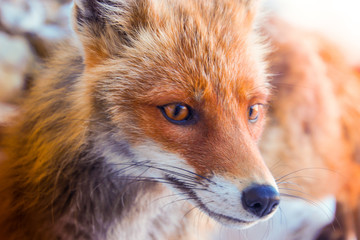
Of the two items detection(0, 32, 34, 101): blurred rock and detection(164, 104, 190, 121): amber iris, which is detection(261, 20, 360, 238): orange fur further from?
detection(0, 32, 34, 101): blurred rock

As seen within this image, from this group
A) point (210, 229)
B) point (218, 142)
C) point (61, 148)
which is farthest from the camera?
point (210, 229)

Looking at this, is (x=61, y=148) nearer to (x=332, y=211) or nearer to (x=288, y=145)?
(x=288, y=145)

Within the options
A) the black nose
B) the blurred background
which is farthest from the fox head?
the blurred background

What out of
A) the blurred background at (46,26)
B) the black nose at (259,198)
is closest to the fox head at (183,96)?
the black nose at (259,198)

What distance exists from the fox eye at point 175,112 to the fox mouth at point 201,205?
15cm

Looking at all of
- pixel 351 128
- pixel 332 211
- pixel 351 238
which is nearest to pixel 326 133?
pixel 351 128

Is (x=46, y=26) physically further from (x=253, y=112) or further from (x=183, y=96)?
(x=253, y=112)

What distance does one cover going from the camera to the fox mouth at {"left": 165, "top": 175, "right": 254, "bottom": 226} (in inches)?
30.2

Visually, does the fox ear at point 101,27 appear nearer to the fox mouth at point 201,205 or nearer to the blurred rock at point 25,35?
the blurred rock at point 25,35

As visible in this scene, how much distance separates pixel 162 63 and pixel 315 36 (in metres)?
0.63

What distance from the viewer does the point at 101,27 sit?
851 millimetres

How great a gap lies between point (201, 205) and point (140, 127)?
0.23 m

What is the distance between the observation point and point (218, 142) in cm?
76

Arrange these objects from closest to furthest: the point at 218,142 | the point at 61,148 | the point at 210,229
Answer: the point at 218,142
the point at 61,148
the point at 210,229
